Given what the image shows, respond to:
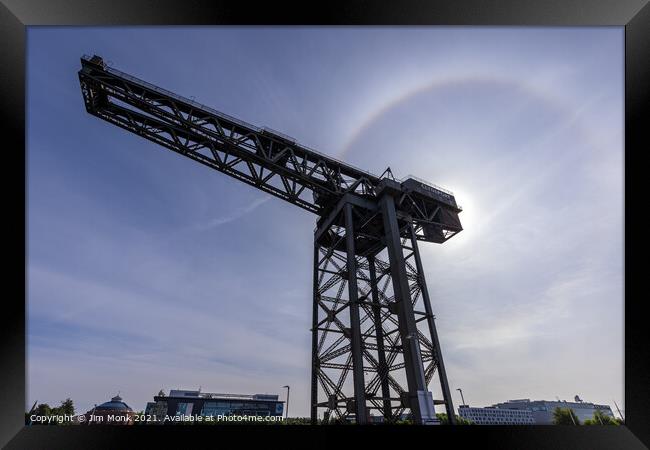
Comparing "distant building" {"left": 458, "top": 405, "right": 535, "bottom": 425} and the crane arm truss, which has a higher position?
the crane arm truss

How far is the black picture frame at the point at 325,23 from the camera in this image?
350 cm

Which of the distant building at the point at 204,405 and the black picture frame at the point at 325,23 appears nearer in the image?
the black picture frame at the point at 325,23

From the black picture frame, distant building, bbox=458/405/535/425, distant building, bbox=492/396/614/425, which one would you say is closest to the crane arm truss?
the black picture frame

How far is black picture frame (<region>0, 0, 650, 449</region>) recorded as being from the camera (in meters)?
3.50

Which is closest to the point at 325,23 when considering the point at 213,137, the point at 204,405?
the point at 213,137

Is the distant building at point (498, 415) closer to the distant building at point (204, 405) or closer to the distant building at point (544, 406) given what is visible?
the distant building at point (544, 406)

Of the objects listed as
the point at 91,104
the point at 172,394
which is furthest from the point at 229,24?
the point at 172,394

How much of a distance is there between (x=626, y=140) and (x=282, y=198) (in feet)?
60.2

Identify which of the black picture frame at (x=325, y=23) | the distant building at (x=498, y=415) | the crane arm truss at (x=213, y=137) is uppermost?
the crane arm truss at (x=213, y=137)

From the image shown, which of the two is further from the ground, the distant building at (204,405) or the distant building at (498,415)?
the distant building at (498,415)

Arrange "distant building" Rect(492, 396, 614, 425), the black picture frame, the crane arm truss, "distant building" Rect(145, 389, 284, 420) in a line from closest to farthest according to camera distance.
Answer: the black picture frame
the crane arm truss
"distant building" Rect(145, 389, 284, 420)
"distant building" Rect(492, 396, 614, 425)

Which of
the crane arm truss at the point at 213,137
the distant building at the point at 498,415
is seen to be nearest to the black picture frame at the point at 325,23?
the crane arm truss at the point at 213,137

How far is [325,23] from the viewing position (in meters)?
4.14

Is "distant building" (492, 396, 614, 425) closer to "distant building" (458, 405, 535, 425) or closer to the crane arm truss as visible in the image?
"distant building" (458, 405, 535, 425)
